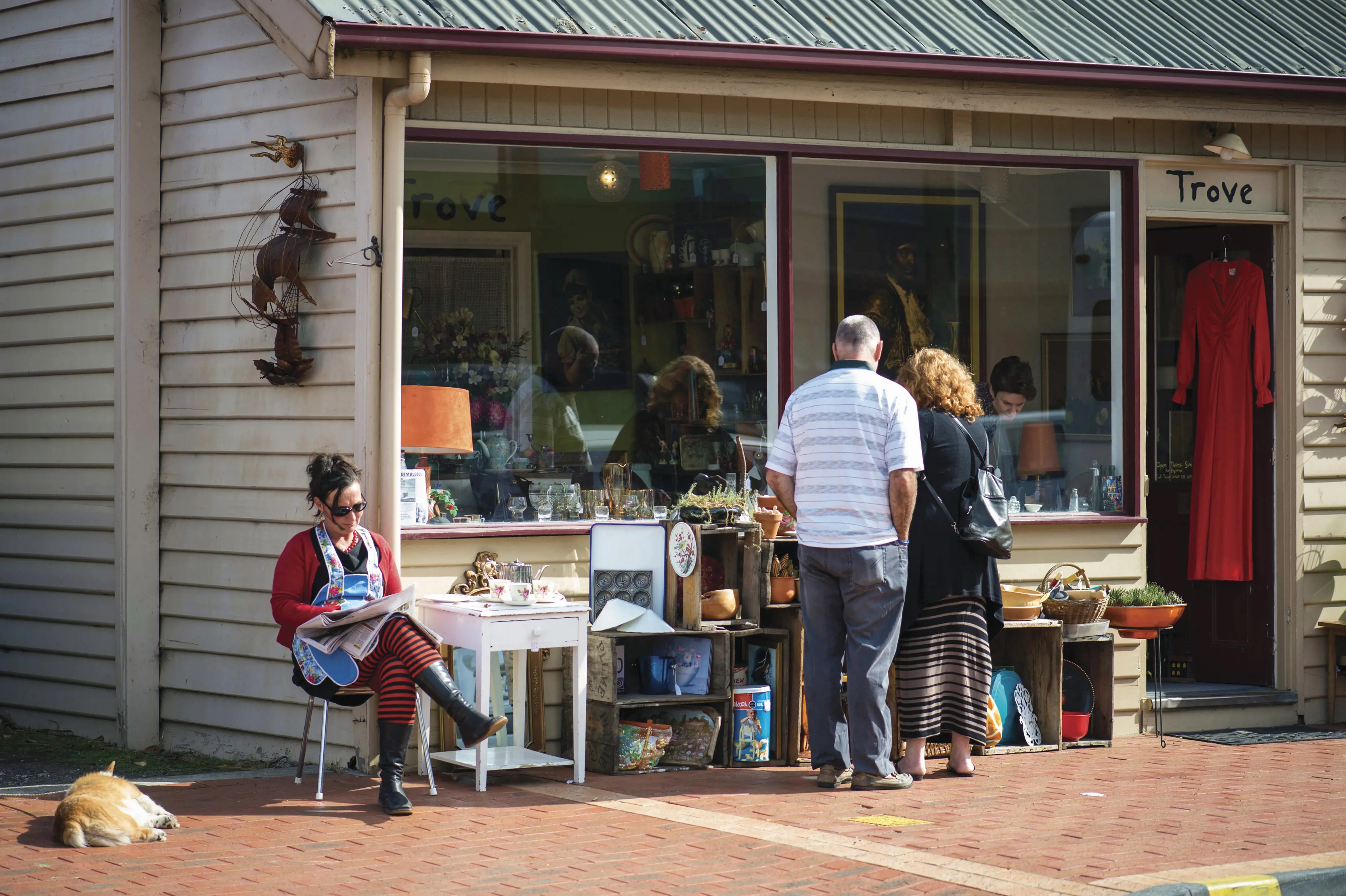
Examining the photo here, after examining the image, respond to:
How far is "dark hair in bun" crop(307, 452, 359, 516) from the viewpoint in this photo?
6492mm

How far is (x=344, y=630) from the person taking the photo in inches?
251

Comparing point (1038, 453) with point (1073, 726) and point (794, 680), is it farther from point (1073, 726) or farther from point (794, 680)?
point (794, 680)

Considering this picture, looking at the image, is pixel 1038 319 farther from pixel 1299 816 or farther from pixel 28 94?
pixel 28 94

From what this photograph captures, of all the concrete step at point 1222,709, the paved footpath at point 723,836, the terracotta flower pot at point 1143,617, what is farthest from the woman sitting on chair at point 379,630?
the concrete step at point 1222,709

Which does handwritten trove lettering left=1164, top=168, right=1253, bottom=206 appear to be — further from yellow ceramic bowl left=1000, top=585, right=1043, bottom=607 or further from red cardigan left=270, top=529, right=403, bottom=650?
red cardigan left=270, top=529, right=403, bottom=650

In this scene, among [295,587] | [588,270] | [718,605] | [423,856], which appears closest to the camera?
[423,856]

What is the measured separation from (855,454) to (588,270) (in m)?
2.03

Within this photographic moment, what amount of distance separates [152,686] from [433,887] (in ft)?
12.1

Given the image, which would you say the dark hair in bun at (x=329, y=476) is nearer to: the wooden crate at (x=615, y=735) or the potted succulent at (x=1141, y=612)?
the wooden crate at (x=615, y=735)

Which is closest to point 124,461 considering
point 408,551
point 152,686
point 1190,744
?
point 152,686

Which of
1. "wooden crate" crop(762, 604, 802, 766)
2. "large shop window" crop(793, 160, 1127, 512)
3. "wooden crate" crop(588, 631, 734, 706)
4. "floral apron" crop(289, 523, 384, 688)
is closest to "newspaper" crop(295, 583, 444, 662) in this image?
"floral apron" crop(289, 523, 384, 688)

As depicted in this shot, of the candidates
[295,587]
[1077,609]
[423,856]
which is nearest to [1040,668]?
[1077,609]

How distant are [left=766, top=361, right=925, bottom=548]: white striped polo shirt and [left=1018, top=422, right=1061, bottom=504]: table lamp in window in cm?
212

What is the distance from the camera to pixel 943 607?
7.04 metres
